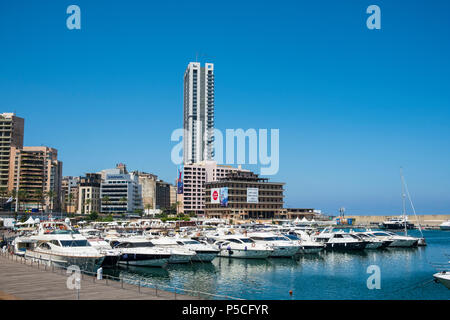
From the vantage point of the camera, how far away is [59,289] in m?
25.5

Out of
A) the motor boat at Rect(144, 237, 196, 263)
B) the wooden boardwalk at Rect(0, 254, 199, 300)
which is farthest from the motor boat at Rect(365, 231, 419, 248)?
the wooden boardwalk at Rect(0, 254, 199, 300)

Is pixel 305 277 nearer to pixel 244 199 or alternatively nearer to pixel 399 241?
pixel 399 241

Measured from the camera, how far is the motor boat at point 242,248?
59.7 meters

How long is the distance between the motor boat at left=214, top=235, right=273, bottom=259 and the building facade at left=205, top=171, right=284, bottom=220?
401 feet

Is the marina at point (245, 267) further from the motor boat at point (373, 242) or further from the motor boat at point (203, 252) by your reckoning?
the motor boat at point (373, 242)

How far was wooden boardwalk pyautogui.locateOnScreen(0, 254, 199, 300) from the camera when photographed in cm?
2328

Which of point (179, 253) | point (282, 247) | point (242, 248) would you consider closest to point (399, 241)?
point (282, 247)

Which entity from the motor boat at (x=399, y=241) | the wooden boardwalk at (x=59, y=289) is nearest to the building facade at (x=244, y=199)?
the motor boat at (x=399, y=241)

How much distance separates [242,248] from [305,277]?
1566 centimetres

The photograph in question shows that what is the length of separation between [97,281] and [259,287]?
16.7m

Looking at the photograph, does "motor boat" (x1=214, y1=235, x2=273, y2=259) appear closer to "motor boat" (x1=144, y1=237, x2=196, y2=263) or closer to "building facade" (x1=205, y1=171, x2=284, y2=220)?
"motor boat" (x1=144, y1=237, x2=196, y2=263)

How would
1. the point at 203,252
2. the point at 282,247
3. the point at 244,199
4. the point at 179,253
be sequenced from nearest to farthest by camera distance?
the point at 179,253
the point at 203,252
the point at 282,247
the point at 244,199

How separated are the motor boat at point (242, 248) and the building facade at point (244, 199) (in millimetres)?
122096
